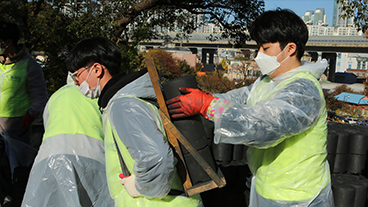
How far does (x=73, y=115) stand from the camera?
2098 millimetres

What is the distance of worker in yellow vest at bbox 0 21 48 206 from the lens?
141 inches

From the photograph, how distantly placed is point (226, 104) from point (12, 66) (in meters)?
2.89

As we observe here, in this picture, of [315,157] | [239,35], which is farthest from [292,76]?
[239,35]

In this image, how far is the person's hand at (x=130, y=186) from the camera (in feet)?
5.25

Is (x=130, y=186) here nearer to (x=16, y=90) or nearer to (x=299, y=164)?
(x=299, y=164)

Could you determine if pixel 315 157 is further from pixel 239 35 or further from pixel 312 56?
pixel 312 56

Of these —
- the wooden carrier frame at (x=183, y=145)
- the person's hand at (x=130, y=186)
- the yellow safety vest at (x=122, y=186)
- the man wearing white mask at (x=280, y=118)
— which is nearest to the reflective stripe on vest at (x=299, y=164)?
the man wearing white mask at (x=280, y=118)

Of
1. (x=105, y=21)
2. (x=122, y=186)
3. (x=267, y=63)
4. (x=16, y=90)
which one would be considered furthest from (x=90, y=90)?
(x=105, y=21)

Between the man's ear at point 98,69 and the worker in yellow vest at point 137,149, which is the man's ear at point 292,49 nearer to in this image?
the worker in yellow vest at point 137,149

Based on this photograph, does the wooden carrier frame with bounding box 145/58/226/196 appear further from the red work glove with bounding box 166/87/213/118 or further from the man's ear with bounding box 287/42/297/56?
the man's ear with bounding box 287/42/297/56

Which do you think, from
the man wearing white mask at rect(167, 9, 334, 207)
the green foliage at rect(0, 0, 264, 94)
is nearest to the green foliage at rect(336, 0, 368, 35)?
the green foliage at rect(0, 0, 264, 94)

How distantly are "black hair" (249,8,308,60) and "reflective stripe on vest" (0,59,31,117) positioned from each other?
2751 millimetres

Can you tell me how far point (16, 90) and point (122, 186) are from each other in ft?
8.14

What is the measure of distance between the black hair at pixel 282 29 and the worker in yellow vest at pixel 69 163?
3.70ft
